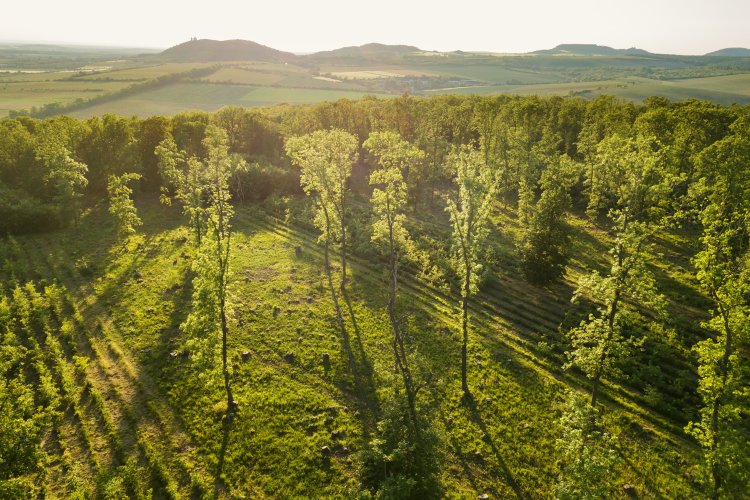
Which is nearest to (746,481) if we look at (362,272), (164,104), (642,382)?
(642,382)

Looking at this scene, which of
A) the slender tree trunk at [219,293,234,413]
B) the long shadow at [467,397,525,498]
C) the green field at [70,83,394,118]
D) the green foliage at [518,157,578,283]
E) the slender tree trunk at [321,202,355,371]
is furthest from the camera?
the green field at [70,83,394,118]

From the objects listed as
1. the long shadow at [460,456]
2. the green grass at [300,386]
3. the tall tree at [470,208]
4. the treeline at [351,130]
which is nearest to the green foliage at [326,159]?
the green grass at [300,386]

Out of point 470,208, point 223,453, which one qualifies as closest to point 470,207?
point 470,208

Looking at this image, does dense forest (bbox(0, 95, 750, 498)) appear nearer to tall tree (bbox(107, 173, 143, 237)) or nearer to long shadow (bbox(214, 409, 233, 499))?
long shadow (bbox(214, 409, 233, 499))

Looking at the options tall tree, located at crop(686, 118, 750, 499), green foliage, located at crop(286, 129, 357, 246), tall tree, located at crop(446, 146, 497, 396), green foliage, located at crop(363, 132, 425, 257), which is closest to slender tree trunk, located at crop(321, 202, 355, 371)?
green foliage, located at crop(286, 129, 357, 246)

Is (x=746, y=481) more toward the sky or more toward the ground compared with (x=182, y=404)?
more toward the sky

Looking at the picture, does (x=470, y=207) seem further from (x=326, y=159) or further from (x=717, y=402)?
(x=326, y=159)

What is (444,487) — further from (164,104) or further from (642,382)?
(164,104)

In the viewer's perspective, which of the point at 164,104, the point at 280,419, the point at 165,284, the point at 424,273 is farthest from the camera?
the point at 164,104
